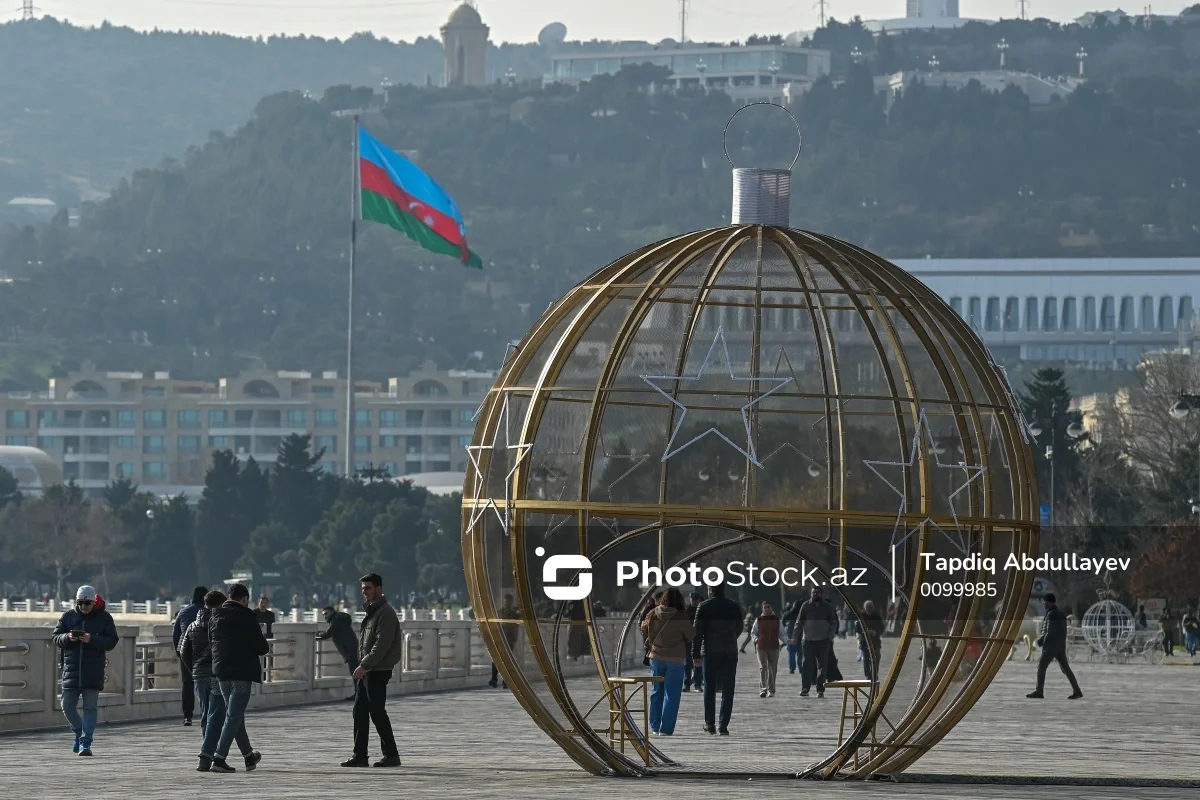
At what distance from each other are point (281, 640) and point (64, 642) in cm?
877

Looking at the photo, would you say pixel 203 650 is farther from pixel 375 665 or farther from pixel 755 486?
pixel 755 486

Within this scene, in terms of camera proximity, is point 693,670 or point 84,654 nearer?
point 84,654

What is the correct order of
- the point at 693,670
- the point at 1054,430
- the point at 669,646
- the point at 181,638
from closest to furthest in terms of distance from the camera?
the point at 669,646
the point at 181,638
the point at 693,670
the point at 1054,430

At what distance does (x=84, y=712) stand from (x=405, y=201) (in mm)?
69628

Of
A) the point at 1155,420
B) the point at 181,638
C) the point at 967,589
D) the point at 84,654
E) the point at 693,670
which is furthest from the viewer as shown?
the point at 1155,420

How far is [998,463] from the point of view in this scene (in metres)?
19.5

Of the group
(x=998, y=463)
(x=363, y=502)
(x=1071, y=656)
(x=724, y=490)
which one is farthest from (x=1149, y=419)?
(x=998, y=463)

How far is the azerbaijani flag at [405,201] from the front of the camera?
285ft

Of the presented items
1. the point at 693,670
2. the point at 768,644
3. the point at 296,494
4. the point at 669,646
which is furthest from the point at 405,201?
the point at 669,646

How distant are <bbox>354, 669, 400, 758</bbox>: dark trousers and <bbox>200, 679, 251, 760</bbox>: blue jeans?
747mm

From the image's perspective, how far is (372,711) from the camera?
18.2m

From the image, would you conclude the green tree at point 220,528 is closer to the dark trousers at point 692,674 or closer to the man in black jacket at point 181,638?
the dark trousers at point 692,674

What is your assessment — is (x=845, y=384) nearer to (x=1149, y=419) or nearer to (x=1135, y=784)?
(x=1135, y=784)

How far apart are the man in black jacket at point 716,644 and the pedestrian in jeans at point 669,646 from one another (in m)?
1.21
